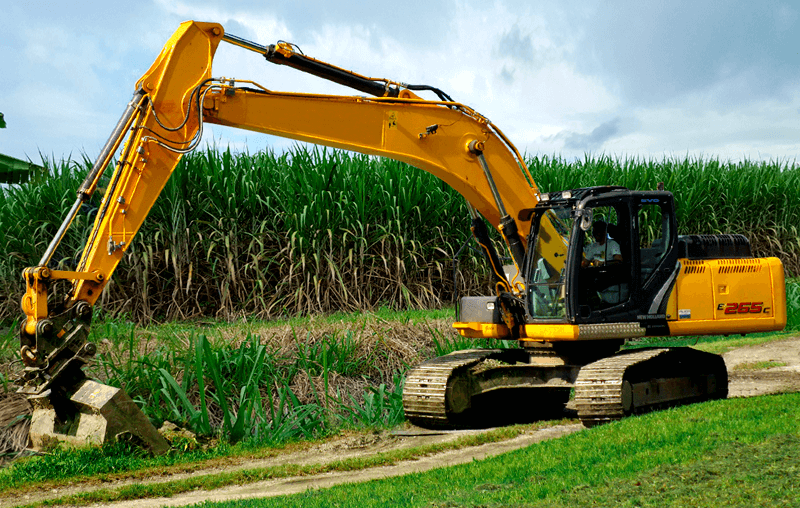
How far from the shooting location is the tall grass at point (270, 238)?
35.9 ft

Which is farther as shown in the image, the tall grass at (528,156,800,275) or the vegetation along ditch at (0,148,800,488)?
the tall grass at (528,156,800,275)

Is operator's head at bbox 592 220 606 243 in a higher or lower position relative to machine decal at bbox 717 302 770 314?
higher

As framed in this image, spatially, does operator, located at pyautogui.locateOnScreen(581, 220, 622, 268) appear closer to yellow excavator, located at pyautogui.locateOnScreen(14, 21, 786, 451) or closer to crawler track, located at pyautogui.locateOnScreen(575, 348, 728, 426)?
yellow excavator, located at pyautogui.locateOnScreen(14, 21, 786, 451)

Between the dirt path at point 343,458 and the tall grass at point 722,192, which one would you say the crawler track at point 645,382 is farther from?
the tall grass at point 722,192

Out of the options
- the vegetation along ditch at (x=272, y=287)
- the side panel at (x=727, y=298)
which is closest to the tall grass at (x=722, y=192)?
the vegetation along ditch at (x=272, y=287)

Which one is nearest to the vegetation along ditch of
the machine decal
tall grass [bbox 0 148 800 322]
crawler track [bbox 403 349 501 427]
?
tall grass [bbox 0 148 800 322]

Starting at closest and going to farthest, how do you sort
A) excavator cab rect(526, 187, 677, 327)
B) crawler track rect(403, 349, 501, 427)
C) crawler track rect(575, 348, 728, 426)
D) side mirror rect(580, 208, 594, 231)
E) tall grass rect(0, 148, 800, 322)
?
crawler track rect(575, 348, 728, 426)
side mirror rect(580, 208, 594, 231)
excavator cab rect(526, 187, 677, 327)
crawler track rect(403, 349, 501, 427)
tall grass rect(0, 148, 800, 322)

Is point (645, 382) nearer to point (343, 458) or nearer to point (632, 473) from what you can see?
point (632, 473)

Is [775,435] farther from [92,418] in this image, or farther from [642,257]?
[92,418]

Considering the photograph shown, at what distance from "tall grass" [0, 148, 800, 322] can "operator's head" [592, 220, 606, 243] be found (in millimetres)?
3242

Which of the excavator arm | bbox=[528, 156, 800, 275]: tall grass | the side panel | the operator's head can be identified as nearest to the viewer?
the excavator arm

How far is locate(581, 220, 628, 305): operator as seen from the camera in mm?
7320

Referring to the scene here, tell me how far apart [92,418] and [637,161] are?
14.2 metres

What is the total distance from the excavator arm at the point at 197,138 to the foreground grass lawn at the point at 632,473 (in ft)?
6.48
